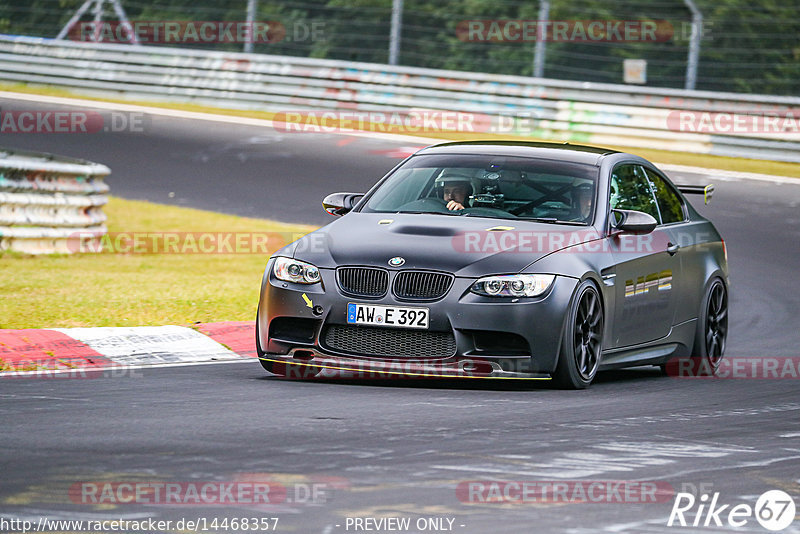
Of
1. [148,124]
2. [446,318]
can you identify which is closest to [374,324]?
[446,318]

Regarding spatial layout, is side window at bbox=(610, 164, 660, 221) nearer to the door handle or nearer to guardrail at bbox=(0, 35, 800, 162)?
the door handle

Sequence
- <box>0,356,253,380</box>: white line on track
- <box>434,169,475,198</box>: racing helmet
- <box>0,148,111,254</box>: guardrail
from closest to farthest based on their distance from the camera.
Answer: <box>0,356,253,380</box>: white line on track, <box>434,169,475,198</box>: racing helmet, <box>0,148,111,254</box>: guardrail

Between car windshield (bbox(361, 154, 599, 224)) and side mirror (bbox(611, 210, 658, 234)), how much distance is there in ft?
0.65

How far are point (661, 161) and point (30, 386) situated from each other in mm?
16342

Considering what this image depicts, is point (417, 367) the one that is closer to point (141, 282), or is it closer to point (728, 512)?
point (728, 512)

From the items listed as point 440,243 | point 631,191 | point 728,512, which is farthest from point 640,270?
point 728,512

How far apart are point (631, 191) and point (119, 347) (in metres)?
3.55

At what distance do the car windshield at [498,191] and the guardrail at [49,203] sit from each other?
6.63 meters

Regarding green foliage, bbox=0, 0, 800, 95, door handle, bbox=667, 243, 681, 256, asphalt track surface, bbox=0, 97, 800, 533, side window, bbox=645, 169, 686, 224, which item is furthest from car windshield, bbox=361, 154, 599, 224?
green foliage, bbox=0, 0, 800, 95

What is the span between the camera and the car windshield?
9352mm

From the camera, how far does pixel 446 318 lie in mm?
8336

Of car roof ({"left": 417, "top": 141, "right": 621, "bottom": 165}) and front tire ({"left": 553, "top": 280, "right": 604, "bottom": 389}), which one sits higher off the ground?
car roof ({"left": 417, "top": 141, "right": 621, "bottom": 165})

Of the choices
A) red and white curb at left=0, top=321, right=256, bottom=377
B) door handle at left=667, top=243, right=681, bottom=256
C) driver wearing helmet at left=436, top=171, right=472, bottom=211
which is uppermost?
driver wearing helmet at left=436, top=171, right=472, bottom=211

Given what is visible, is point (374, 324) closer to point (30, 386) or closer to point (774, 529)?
point (30, 386)
